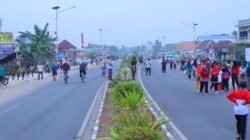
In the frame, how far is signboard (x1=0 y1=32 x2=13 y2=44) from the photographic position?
5317 cm

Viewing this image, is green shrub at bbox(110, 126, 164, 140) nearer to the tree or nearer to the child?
the child

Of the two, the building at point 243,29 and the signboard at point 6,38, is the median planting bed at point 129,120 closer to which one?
the signboard at point 6,38

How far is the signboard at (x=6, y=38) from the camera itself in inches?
2093

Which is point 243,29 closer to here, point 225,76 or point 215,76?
point 225,76

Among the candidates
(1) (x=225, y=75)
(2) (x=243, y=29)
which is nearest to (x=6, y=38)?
(1) (x=225, y=75)

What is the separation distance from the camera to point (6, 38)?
176 feet

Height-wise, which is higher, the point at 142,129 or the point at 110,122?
the point at 142,129

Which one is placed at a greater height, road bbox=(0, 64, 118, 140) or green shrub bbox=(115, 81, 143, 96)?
green shrub bbox=(115, 81, 143, 96)

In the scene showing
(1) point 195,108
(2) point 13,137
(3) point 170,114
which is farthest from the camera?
(1) point 195,108

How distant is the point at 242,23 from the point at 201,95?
6240 cm

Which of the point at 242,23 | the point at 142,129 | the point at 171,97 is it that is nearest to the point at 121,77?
the point at 171,97

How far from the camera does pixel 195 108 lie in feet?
57.3

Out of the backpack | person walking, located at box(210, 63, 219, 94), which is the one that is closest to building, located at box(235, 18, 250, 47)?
the backpack

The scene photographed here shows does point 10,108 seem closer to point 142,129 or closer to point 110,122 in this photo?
point 110,122
